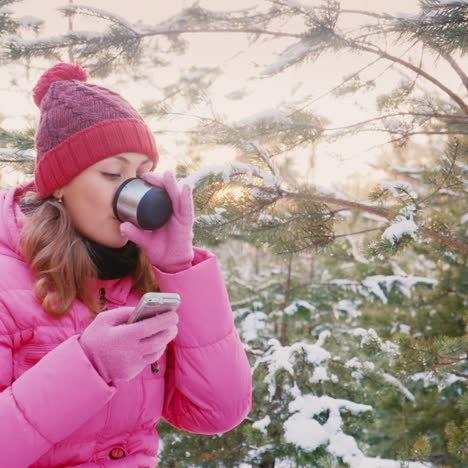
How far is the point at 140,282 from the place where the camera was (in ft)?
5.02

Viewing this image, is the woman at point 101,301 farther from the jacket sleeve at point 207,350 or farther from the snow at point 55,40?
the snow at point 55,40

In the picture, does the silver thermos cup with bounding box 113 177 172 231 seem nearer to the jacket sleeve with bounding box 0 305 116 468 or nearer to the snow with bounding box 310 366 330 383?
the jacket sleeve with bounding box 0 305 116 468

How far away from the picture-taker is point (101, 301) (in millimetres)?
1423

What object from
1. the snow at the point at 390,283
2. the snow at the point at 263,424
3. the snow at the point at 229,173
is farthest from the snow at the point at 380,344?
the snow at the point at 390,283

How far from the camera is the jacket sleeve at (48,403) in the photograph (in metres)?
1.08

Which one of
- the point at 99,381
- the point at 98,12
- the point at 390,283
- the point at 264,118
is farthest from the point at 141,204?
the point at 390,283

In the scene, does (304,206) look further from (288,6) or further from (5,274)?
(5,274)

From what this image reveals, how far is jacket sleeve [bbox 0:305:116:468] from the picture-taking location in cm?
108

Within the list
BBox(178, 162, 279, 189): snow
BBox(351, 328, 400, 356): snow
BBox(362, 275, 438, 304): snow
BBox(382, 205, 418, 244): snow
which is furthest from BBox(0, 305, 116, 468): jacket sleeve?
BBox(362, 275, 438, 304): snow

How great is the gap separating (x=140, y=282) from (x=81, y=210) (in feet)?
0.99

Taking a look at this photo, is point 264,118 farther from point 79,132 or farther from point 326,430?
point 326,430

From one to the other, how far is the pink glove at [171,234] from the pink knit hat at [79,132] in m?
0.17

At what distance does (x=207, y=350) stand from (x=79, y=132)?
0.78 meters

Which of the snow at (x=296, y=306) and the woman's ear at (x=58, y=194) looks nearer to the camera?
the woman's ear at (x=58, y=194)
